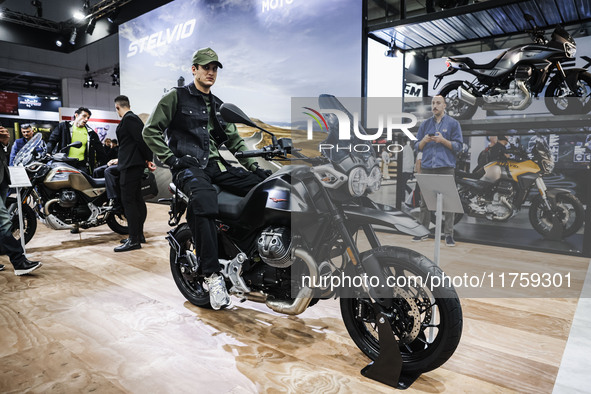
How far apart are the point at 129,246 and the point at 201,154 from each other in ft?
8.00

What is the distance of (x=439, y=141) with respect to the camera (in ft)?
14.5

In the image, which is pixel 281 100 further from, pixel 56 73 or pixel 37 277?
pixel 56 73

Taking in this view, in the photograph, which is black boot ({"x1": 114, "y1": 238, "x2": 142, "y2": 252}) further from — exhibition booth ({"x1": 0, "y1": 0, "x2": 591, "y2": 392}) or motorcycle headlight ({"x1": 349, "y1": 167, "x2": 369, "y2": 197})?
motorcycle headlight ({"x1": 349, "y1": 167, "x2": 369, "y2": 197})

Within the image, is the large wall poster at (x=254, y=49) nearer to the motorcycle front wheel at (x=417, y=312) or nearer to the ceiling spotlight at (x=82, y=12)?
the ceiling spotlight at (x=82, y=12)

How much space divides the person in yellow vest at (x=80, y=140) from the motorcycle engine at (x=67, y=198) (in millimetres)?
700

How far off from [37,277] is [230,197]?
2338mm

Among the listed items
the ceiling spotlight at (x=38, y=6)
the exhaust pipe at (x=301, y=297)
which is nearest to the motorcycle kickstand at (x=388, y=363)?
the exhaust pipe at (x=301, y=297)

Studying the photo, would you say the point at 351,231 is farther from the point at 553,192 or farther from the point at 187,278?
the point at 553,192

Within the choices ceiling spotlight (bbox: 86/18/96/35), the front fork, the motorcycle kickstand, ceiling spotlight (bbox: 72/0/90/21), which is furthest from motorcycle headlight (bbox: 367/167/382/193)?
ceiling spotlight (bbox: 86/18/96/35)

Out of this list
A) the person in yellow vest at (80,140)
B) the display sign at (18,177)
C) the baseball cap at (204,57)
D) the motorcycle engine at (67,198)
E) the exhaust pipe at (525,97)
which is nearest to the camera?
the baseball cap at (204,57)

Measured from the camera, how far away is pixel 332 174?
192 centimetres

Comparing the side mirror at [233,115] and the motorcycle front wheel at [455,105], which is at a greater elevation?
the motorcycle front wheel at [455,105]

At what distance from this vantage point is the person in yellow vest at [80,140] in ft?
18.5

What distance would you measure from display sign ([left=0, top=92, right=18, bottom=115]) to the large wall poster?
35.3ft
